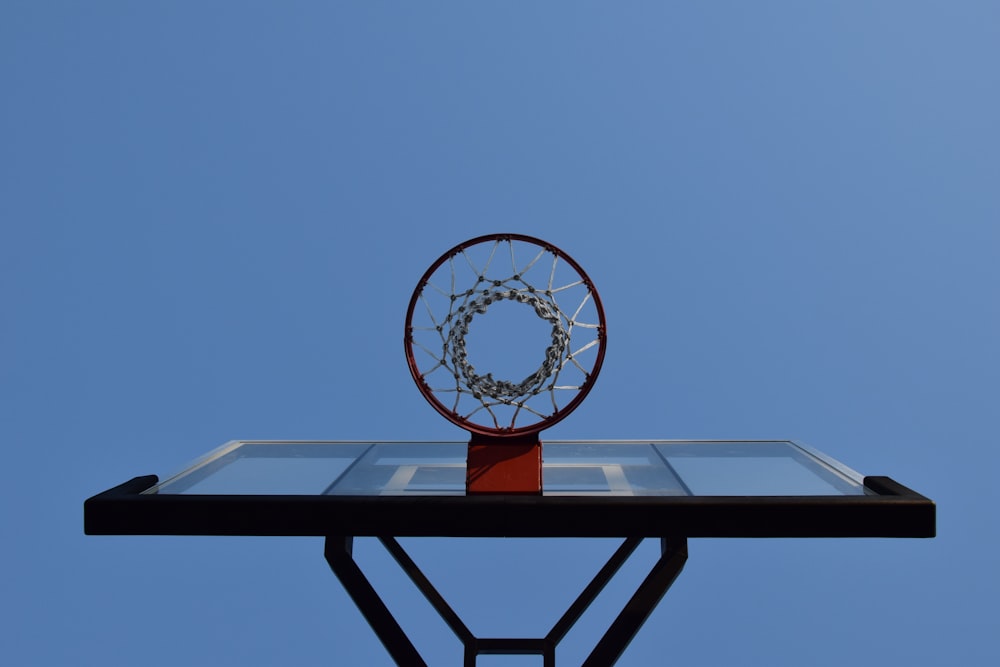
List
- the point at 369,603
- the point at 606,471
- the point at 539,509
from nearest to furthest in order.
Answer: the point at 539,509
the point at 369,603
the point at 606,471

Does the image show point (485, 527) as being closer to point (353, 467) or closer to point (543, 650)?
point (353, 467)

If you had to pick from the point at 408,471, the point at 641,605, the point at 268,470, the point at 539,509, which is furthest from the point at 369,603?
the point at 641,605

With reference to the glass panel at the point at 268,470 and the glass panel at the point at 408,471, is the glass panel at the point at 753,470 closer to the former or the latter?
the glass panel at the point at 408,471

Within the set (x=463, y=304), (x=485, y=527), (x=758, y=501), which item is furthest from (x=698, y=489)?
(x=463, y=304)

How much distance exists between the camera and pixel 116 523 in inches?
182

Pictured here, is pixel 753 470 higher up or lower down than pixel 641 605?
higher up

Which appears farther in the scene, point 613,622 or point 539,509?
point 613,622

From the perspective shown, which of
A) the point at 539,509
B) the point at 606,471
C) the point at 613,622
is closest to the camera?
the point at 539,509

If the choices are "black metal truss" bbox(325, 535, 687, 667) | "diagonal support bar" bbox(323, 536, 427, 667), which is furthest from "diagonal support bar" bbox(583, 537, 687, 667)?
"diagonal support bar" bbox(323, 536, 427, 667)

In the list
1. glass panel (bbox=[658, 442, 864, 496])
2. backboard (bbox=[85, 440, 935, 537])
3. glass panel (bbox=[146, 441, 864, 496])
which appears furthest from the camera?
glass panel (bbox=[146, 441, 864, 496])

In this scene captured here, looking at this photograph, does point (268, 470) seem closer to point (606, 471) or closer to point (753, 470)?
point (606, 471)

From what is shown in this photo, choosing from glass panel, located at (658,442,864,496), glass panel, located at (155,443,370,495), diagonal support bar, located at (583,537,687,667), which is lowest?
diagonal support bar, located at (583,537,687,667)

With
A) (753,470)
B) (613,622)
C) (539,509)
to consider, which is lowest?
(613,622)

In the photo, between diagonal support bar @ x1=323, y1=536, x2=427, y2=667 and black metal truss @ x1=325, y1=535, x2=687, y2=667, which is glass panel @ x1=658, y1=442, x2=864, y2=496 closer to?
black metal truss @ x1=325, y1=535, x2=687, y2=667
